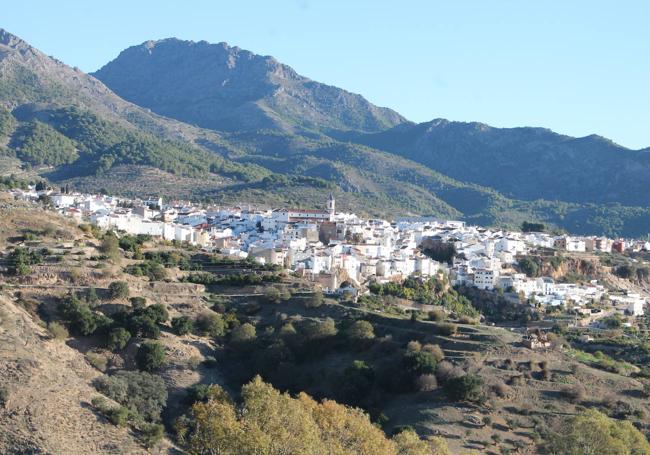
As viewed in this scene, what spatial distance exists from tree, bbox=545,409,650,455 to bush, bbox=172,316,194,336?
17904 millimetres

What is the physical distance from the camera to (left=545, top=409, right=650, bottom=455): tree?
100 feet

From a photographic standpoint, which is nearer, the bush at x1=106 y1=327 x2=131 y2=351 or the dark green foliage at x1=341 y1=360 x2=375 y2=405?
the dark green foliage at x1=341 y1=360 x2=375 y2=405

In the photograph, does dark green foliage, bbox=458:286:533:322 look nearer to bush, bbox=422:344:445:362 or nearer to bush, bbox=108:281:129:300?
bush, bbox=422:344:445:362

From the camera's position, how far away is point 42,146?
115m

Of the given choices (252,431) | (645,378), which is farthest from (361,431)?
(645,378)

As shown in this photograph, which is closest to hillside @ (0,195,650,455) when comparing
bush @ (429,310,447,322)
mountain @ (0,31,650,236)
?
bush @ (429,310,447,322)

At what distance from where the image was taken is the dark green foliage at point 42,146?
112 m

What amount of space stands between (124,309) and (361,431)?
60.5 ft

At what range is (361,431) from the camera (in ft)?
95.0

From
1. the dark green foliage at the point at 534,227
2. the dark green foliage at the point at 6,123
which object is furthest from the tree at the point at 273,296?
the dark green foliage at the point at 6,123

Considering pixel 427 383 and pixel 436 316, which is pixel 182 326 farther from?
pixel 436 316

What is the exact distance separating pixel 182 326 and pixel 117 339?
3.56 metres

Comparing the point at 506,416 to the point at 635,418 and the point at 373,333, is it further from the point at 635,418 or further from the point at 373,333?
the point at 373,333

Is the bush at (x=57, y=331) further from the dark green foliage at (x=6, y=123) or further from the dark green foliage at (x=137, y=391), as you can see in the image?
the dark green foliage at (x=6, y=123)
